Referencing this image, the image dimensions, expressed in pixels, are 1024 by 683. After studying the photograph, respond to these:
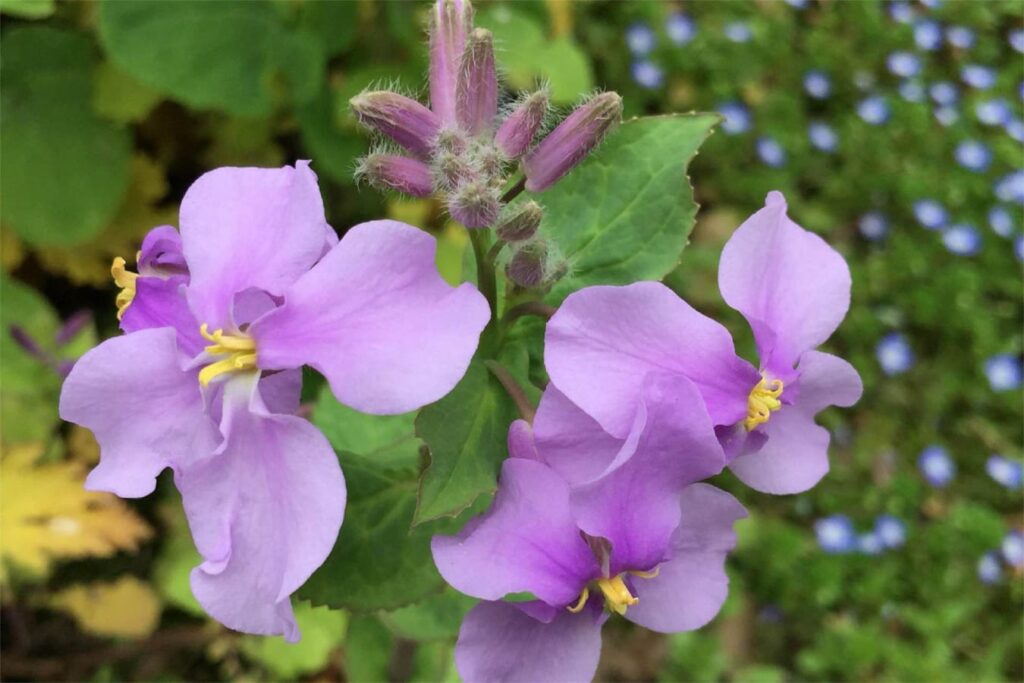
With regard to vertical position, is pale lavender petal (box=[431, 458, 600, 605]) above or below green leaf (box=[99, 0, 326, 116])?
above

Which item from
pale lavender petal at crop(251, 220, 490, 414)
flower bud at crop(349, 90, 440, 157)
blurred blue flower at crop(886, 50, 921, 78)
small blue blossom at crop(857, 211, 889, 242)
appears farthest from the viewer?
blurred blue flower at crop(886, 50, 921, 78)

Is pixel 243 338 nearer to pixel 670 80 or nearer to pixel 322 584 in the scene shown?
pixel 322 584

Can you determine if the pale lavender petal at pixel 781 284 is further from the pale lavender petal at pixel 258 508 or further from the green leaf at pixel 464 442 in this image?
the pale lavender petal at pixel 258 508

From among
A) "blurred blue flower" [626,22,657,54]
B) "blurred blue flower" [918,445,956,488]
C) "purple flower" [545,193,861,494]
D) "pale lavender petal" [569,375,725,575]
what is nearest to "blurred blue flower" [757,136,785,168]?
"blurred blue flower" [626,22,657,54]

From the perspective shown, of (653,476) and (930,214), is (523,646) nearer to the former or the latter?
(653,476)

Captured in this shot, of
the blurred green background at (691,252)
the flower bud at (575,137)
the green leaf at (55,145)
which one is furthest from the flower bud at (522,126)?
the green leaf at (55,145)

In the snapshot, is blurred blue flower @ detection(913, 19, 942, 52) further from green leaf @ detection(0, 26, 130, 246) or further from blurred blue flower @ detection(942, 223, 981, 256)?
green leaf @ detection(0, 26, 130, 246)
